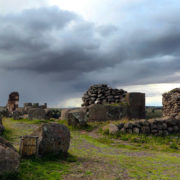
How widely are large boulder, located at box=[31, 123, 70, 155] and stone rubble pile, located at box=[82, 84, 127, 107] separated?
13924 mm

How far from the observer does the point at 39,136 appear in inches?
260

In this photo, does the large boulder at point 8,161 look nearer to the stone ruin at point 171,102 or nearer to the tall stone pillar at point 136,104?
the tall stone pillar at point 136,104

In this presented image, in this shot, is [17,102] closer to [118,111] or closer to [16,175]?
[118,111]

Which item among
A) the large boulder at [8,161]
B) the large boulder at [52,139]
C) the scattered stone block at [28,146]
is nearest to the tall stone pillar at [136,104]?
the large boulder at [52,139]

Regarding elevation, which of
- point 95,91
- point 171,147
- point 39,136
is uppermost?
point 95,91

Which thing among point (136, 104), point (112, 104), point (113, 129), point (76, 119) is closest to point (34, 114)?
point (76, 119)

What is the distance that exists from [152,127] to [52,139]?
8.76 metres

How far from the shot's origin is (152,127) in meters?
13.7

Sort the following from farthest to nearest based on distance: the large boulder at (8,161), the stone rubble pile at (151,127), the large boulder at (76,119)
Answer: the large boulder at (76,119) → the stone rubble pile at (151,127) → the large boulder at (8,161)

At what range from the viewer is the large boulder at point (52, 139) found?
253 inches

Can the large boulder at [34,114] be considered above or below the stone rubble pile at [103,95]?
below

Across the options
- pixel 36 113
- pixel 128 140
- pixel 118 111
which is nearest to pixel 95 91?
pixel 118 111

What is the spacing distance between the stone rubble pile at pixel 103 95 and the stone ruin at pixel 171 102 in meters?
3.77

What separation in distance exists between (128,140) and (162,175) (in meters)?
6.22
